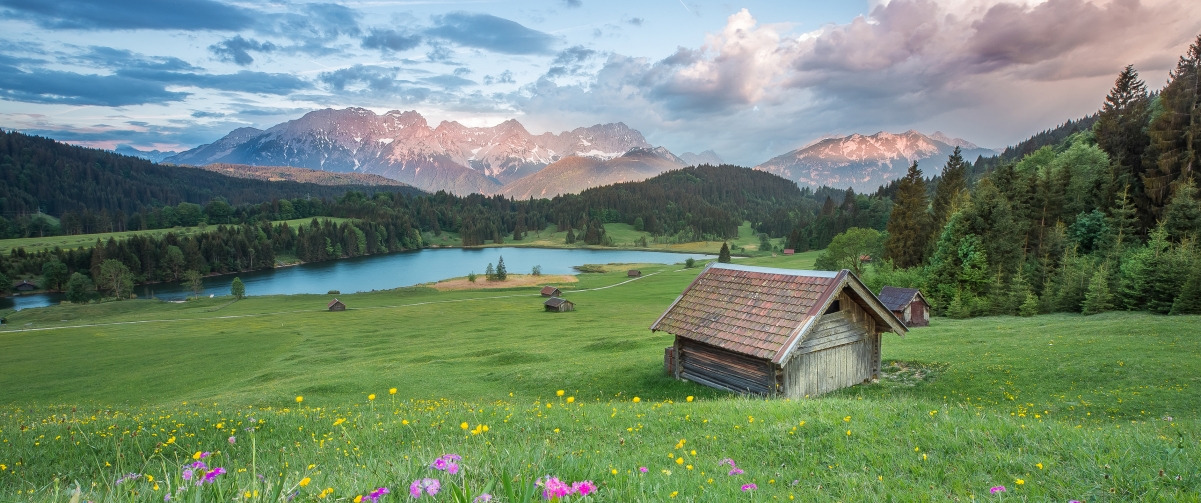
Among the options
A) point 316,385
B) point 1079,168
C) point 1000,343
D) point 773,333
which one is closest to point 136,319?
point 316,385

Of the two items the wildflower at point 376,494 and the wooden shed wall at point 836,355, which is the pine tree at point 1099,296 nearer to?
the wooden shed wall at point 836,355

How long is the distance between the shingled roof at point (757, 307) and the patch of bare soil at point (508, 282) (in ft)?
269

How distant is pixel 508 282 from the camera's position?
4067 inches

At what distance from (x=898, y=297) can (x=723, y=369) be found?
33372mm

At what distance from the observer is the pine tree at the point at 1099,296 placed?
35.3m

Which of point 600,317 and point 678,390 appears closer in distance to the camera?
point 678,390

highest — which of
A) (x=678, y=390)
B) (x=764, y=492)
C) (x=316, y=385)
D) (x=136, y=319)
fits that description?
(x=764, y=492)

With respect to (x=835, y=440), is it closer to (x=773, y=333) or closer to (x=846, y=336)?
(x=773, y=333)

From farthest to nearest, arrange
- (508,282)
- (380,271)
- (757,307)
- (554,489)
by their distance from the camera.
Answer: (380,271), (508,282), (757,307), (554,489)

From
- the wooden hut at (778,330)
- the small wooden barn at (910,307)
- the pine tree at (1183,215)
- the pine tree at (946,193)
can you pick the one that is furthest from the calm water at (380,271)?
the pine tree at (1183,215)

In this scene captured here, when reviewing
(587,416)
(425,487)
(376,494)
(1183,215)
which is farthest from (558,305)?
(376,494)

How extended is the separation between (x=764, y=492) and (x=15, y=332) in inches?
3402

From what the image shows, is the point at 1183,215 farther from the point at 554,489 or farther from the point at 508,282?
the point at 508,282

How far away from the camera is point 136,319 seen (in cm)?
6531
